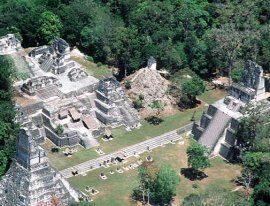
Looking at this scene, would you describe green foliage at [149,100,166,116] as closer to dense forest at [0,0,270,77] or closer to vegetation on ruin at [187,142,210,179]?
dense forest at [0,0,270,77]

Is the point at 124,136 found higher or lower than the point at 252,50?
lower

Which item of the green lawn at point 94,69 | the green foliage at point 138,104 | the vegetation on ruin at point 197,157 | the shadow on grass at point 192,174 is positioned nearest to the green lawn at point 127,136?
the green foliage at point 138,104

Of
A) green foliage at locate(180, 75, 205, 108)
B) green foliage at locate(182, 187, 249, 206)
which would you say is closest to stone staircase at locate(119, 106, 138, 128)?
green foliage at locate(180, 75, 205, 108)

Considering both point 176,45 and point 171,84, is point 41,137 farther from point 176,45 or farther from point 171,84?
point 176,45

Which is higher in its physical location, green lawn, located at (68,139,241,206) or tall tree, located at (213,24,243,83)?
tall tree, located at (213,24,243,83)

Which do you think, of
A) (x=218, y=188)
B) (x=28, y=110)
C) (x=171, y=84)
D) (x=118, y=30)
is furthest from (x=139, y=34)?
(x=218, y=188)

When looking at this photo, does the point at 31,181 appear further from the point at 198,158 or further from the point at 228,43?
the point at 228,43

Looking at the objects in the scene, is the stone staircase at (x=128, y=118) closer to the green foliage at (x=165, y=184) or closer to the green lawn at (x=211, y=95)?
the green lawn at (x=211, y=95)
